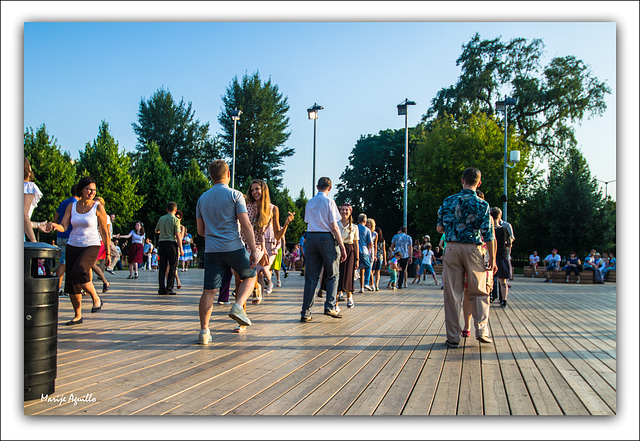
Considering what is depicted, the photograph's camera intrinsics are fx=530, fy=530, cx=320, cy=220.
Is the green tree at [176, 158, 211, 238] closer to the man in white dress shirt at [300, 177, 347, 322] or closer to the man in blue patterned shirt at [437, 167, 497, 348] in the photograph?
the man in white dress shirt at [300, 177, 347, 322]

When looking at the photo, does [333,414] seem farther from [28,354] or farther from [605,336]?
[605,336]

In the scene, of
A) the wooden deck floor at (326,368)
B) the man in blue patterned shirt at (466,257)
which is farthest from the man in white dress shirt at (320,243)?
the man in blue patterned shirt at (466,257)

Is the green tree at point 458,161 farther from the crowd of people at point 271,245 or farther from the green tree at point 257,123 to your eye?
the crowd of people at point 271,245

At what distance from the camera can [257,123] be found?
29.3 metres

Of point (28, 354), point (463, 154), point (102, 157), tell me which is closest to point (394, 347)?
point (28, 354)

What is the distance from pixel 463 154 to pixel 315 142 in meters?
15.3

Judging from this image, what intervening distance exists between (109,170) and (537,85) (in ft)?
97.6

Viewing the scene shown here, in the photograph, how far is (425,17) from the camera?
4.33 meters

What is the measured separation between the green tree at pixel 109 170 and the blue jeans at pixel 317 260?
30469 millimetres

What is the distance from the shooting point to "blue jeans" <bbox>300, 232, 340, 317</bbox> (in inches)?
282

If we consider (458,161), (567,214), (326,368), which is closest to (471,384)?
(326,368)

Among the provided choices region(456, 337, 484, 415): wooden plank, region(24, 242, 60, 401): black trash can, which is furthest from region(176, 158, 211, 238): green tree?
region(24, 242, 60, 401): black trash can

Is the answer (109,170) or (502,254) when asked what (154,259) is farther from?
(502,254)

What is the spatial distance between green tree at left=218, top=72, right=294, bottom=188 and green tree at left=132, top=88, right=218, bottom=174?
26.7ft
